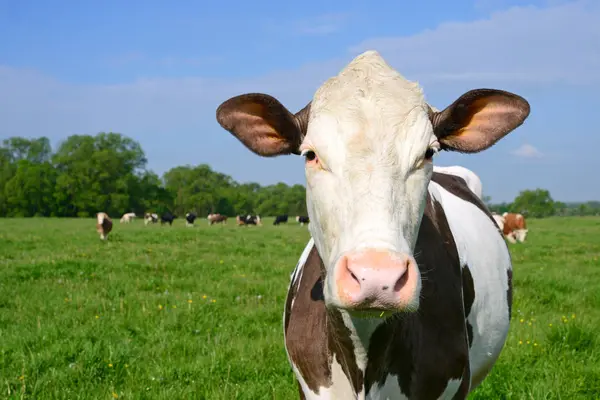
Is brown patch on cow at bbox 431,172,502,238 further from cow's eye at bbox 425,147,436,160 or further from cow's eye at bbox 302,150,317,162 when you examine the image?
cow's eye at bbox 302,150,317,162

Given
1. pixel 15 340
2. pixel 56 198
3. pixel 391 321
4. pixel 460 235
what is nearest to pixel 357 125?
pixel 391 321

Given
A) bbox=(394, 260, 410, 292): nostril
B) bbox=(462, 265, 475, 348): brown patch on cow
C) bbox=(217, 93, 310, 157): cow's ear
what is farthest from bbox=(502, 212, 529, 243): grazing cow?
bbox=(394, 260, 410, 292): nostril

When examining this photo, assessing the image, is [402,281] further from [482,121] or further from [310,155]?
[482,121]

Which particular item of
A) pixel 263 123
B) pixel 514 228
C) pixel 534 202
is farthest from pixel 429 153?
pixel 534 202

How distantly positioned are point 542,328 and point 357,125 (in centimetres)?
542

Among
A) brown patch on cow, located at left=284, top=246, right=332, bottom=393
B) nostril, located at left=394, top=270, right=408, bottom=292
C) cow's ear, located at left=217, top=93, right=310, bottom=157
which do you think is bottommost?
brown patch on cow, located at left=284, top=246, right=332, bottom=393

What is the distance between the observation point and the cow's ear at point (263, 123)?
3.00 meters

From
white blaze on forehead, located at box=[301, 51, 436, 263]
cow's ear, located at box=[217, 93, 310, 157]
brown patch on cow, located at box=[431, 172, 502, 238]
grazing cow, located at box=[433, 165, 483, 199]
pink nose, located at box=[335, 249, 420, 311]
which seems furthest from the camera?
grazing cow, located at box=[433, 165, 483, 199]

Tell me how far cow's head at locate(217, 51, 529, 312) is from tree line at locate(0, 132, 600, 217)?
68513 mm

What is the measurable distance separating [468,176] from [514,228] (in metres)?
24.3

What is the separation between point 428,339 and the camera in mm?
2941

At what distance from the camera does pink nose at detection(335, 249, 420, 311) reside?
2102mm

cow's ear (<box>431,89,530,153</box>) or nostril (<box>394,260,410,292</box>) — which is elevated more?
cow's ear (<box>431,89,530,153</box>)

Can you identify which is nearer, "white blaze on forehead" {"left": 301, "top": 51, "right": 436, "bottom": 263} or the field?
"white blaze on forehead" {"left": 301, "top": 51, "right": 436, "bottom": 263}
